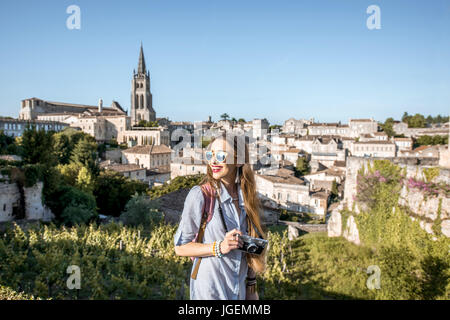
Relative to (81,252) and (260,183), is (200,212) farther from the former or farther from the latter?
(260,183)

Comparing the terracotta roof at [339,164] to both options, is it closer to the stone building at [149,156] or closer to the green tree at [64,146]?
the stone building at [149,156]

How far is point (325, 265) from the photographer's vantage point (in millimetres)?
13094

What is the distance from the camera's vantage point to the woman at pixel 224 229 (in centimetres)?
218

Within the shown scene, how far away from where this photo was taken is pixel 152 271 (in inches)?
397

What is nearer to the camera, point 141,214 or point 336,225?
point 336,225

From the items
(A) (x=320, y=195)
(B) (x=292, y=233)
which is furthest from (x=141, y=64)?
(B) (x=292, y=233)

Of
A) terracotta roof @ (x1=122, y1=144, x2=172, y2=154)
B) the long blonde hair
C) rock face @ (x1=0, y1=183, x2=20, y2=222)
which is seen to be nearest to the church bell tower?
terracotta roof @ (x1=122, y1=144, x2=172, y2=154)

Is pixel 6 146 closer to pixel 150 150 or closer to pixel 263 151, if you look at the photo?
pixel 150 150

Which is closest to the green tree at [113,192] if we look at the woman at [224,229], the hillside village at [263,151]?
the hillside village at [263,151]

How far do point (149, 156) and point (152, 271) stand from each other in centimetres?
3553

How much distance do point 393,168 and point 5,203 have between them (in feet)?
58.7

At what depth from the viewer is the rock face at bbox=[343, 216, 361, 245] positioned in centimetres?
1481

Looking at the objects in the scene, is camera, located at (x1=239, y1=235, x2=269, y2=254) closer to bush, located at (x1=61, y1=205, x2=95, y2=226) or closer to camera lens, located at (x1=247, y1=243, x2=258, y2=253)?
camera lens, located at (x1=247, y1=243, x2=258, y2=253)
